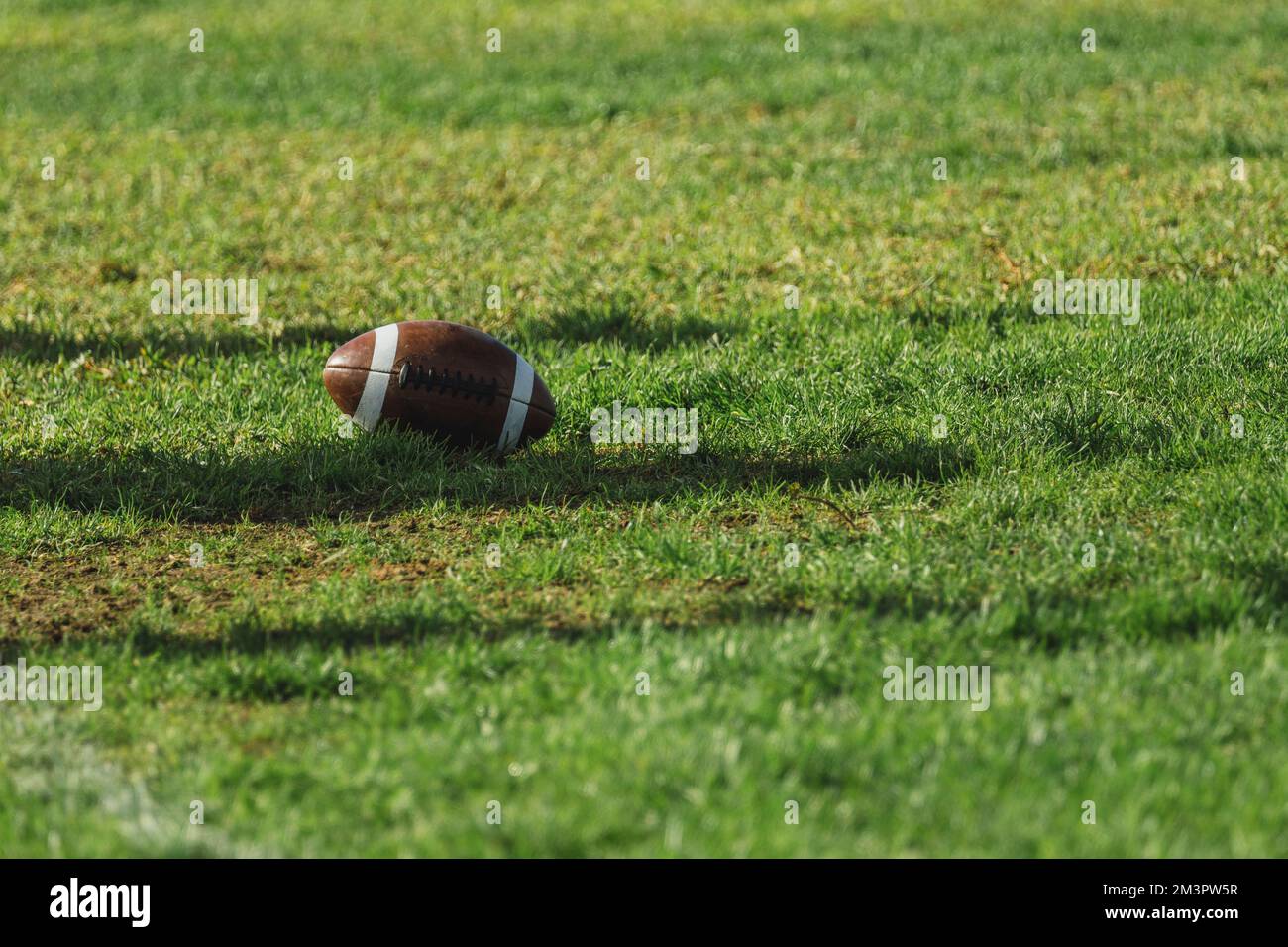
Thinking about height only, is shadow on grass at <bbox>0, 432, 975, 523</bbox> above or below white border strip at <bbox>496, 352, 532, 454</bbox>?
below

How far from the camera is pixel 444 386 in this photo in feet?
20.0


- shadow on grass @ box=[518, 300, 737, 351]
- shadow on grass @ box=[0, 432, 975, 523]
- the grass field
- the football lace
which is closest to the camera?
the grass field

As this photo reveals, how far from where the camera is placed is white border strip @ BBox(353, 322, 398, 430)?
6.16 m

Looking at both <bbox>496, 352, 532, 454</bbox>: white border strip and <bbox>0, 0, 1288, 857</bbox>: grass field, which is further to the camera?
<bbox>496, 352, 532, 454</bbox>: white border strip

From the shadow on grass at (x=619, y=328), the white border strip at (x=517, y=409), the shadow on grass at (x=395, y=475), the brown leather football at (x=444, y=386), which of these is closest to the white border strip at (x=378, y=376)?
the brown leather football at (x=444, y=386)

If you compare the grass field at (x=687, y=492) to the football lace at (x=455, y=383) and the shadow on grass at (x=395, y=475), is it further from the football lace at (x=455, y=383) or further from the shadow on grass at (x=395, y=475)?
the football lace at (x=455, y=383)

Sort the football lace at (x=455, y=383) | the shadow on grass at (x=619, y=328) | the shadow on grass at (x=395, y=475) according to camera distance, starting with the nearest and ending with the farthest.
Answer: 1. the shadow on grass at (x=395, y=475)
2. the football lace at (x=455, y=383)
3. the shadow on grass at (x=619, y=328)

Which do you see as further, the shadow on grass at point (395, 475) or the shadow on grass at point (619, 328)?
the shadow on grass at point (619, 328)

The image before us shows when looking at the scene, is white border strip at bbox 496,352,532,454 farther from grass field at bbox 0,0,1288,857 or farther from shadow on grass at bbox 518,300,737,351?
shadow on grass at bbox 518,300,737,351

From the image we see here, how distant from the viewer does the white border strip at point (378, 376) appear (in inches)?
243

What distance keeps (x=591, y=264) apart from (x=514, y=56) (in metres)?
7.20

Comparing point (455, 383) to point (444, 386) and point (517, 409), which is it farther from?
point (517, 409)

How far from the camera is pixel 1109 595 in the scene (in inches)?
178

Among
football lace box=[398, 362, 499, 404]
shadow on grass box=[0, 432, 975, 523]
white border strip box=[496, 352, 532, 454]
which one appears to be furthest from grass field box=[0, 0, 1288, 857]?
football lace box=[398, 362, 499, 404]
